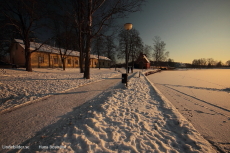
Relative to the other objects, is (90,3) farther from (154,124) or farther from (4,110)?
(154,124)

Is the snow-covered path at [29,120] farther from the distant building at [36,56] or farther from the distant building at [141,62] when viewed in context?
the distant building at [141,62]

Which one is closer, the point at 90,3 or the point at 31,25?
the point at 90,3

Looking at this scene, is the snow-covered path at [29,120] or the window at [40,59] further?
the window at [40,59]

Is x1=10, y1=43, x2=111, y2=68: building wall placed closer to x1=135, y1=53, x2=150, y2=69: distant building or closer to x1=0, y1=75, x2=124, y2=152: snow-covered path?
x1=0, y1=75, x2=124, y2=152: snow-covered path

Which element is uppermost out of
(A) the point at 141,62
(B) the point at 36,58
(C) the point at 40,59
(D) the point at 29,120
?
(A) the point at 141,62

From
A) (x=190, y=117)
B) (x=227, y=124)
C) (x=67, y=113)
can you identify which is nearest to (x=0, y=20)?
(x=67, y=113)

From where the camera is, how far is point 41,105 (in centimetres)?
387

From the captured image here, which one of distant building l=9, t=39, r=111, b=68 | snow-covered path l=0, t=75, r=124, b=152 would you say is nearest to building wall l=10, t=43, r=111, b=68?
distant building l=9, t=39, r=111, b=68

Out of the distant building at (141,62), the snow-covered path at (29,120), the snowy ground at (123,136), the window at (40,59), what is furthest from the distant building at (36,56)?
the distant building at (141,62)

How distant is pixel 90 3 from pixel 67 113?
8.79m

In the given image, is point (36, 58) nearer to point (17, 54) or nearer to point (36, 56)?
point (36, 56)

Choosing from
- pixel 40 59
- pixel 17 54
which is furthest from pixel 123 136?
pixel 17 54

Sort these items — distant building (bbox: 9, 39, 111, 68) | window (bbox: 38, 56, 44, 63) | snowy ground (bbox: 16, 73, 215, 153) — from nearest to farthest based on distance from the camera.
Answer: snowy ground (bbox: 16, 73, 215, 153)
distant building (bbox: 9, 39, 111, 68)
window (bbox: 38, 56, 44, 63)

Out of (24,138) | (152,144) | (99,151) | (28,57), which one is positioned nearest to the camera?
(99,151)
